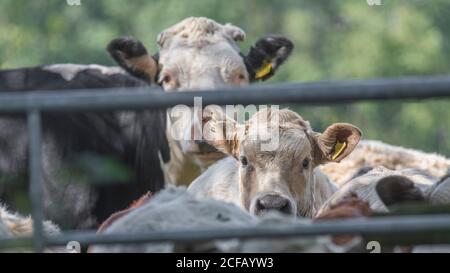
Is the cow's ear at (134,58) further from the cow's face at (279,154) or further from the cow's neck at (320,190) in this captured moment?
the cow's face at (279,154)

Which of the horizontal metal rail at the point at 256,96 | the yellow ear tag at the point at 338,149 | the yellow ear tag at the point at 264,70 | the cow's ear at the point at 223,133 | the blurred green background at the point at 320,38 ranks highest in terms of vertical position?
the blurred green background at the point at 320,38

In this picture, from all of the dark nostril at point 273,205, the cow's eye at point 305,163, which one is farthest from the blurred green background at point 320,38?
the dark nostril at point 273,205

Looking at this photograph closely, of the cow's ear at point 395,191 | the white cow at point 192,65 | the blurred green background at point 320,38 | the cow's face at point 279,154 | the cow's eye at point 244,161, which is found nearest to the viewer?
the cow's ear at point 395,191

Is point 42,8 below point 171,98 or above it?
above

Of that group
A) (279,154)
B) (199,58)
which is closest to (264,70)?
(199,58)

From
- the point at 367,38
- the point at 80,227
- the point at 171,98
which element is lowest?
the point at 80,227

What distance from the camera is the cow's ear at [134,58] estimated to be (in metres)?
9.70

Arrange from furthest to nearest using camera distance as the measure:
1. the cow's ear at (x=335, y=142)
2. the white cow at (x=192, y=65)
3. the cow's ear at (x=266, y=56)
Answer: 1. the cow's ear at (x=266, y=56)
2. the white cow at (x=192, y=65)
3. the cow's ear at (x=335, y=142)

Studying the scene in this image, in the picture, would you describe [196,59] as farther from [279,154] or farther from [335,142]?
[279,154]

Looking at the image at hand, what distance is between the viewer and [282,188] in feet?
20.8

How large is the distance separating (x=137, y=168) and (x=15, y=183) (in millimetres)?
1069

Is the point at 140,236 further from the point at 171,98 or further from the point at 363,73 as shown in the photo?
the point at 363,73

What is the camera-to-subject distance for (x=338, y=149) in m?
6.88

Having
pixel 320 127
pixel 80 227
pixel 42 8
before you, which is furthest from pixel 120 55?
pixel 42 8
